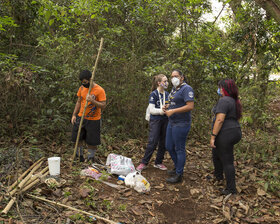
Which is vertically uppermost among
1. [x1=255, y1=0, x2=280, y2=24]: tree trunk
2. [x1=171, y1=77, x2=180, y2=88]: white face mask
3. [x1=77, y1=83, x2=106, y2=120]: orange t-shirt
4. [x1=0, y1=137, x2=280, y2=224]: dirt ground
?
[x1=255, y1=0, x2=280, y2=24]: tree trunk

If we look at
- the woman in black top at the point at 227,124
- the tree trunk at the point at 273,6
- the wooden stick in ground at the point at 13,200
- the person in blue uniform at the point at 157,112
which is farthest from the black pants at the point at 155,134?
the tree trunk at the point at 273,6

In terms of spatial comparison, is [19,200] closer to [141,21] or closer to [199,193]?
[199,193]

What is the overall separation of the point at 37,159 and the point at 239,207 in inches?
148

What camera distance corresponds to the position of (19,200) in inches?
132

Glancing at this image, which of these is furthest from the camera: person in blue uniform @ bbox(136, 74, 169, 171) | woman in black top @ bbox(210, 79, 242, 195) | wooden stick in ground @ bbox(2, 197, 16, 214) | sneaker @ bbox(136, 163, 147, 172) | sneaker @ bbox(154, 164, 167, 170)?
sneaker @ bbox(154, 164, 167, 170)

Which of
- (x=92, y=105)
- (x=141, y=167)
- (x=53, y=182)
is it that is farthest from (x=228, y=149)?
(x=53, y=182)

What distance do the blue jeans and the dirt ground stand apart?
1.70 ft

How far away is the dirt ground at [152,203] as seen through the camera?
329cm

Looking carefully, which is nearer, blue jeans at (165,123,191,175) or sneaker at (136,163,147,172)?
blue jeans at (165,123,191,175)

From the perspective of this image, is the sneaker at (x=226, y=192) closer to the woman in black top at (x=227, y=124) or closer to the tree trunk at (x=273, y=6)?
the woman in black top at (x=227, y=124)

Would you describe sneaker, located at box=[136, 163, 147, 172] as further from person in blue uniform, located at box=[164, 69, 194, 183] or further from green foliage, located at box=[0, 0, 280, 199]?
green foliage, located at box=[0, 0, 280, 199]

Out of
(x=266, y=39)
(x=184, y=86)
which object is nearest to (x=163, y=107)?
(x=184, y=86)

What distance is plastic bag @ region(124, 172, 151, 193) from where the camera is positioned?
4293 mm

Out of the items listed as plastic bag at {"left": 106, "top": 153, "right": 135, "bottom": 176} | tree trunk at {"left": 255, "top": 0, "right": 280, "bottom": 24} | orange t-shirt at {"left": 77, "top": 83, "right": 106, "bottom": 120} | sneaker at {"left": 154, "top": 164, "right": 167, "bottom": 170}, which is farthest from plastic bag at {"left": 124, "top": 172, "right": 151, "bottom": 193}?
tree trunk at {"left": 255, "top": 0, "right": 280, "bottom": 24}
